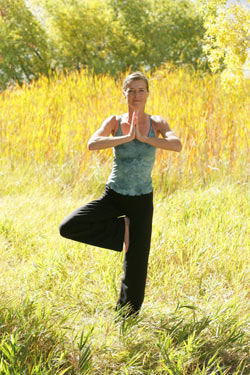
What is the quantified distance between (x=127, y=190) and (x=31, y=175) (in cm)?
272

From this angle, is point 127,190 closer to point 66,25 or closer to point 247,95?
point 247,95

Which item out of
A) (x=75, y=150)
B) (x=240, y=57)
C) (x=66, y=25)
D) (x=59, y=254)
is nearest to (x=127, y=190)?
(x=59, y=254)

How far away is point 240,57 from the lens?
4672mm

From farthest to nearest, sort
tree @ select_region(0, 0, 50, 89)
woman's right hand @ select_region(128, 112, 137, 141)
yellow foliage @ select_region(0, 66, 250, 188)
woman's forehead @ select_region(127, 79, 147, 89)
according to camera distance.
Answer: tree @ select_region(0, 0, 50, 89) < yellow foliage @ select_region(0, 66, 250, 188) < woman's forehead @ select_region(127, 79, 147, 89) < woman's right hand @ select_region(128, 112, 137, 141)

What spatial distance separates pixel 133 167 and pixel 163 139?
0.21 meters

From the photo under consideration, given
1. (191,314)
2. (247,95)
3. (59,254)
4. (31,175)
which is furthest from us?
(247,95)

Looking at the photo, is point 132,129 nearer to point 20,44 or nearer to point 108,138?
point 108,138

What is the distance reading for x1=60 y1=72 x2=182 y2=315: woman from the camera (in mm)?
2051

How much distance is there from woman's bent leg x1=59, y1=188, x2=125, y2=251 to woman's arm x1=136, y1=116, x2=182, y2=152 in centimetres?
42

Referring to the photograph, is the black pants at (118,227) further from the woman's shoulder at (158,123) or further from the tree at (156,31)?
the tree at (156,31)

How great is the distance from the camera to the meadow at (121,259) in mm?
1998

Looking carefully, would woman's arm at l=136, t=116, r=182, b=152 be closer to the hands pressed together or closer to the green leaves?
the hands pressed together

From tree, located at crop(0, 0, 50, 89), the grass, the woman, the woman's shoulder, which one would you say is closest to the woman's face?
the woman

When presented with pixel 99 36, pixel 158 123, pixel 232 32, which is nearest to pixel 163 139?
pixel 158 123
